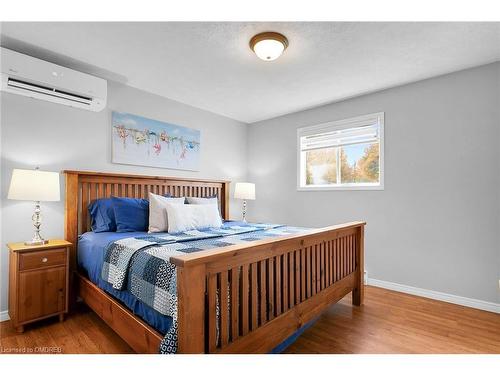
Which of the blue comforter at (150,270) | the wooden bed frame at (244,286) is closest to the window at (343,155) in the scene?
the wooden bed frame at (244,286)

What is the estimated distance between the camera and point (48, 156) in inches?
100

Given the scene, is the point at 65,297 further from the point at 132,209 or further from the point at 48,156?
the point at 48,156

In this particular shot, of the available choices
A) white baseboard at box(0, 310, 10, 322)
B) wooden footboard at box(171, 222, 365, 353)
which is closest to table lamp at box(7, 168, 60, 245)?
white baseboard at box(0, 310, 10, 322)

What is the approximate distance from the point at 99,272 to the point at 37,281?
56 cm

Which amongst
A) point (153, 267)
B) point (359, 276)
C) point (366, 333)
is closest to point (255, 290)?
point (153, 267)

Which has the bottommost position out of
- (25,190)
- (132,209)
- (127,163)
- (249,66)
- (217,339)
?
(217,339)

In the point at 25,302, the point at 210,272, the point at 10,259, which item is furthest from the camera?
the point at 10,259

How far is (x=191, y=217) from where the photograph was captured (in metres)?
2.74

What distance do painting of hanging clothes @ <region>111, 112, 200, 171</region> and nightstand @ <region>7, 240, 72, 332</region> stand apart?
1.16 meters

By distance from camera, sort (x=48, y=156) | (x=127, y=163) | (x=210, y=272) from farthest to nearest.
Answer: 1. (x=127, y=163)
2. (x=48, y=156)
3. (x=210, y=272)

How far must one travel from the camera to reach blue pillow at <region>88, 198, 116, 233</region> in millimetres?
2570

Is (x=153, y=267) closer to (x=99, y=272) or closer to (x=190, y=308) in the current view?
(x=190, y=308)
